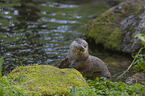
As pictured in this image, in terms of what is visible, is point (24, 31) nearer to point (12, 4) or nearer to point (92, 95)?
point (12, 4)

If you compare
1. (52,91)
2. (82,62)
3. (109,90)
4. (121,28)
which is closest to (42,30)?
(121,28)

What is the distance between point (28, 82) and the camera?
3949 mm

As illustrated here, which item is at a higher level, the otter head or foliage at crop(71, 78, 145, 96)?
the otter head

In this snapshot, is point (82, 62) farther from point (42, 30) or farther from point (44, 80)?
point (42, 30)

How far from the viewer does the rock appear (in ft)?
31.3

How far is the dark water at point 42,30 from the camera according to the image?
8.69 meters

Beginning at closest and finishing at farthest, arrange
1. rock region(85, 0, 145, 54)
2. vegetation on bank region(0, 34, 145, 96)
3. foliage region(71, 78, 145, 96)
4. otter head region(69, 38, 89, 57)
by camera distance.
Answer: vegetation on bank region(0, 34, 145, 96), foliage region(71, 78, 145, 96), otter head region(69, 38, 89, 57), rock region(85, 0, 145, 54)

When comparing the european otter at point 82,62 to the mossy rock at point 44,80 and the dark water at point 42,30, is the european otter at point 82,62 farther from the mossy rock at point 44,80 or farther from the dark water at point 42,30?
the mossy rock at point 44,80

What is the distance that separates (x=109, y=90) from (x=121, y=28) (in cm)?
642

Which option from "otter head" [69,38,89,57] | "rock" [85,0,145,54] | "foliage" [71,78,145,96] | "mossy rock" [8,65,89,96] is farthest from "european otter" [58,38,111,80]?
"rock" [85,0,145,54]

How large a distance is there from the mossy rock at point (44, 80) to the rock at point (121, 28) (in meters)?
5.44

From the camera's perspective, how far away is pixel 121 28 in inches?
414

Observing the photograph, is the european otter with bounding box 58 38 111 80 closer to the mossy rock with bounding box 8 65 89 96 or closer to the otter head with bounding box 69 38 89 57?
the otter head with bounding box 69 38 89 57

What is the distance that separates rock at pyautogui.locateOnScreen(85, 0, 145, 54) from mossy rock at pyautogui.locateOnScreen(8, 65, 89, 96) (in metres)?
5.44
